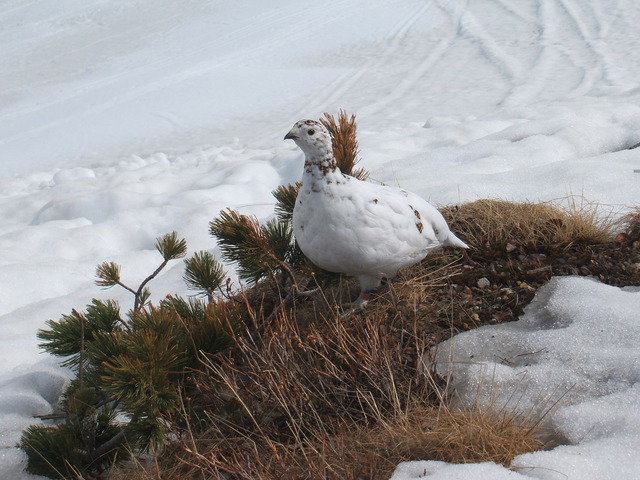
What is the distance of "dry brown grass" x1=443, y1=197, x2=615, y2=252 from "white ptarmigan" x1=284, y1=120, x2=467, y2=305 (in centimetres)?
76

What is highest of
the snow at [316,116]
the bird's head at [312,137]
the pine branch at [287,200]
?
the bird's head at [312,137]

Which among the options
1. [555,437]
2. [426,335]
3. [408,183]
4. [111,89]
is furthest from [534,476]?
[111,89]

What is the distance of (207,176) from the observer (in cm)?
657

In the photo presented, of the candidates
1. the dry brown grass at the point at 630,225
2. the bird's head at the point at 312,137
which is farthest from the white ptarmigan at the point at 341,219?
the dry brown grass at the point at 630,225

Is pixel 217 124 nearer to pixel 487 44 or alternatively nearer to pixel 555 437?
pixel 487 44

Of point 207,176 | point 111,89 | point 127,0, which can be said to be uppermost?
point 127,0

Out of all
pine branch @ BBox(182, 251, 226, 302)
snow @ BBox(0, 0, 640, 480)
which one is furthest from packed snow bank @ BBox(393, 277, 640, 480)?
pine branch @ BBox(182, 251, 226, 302)

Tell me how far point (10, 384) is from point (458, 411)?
189 cm

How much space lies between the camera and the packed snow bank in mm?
1712

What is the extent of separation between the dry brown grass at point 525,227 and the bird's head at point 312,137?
106 cm

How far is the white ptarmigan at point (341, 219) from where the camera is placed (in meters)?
2.27

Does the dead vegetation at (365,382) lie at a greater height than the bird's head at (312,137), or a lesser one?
lesser

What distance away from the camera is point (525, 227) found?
3.07 m

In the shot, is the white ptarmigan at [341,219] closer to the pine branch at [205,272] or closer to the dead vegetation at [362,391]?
the dead vegetation at [362,391]
